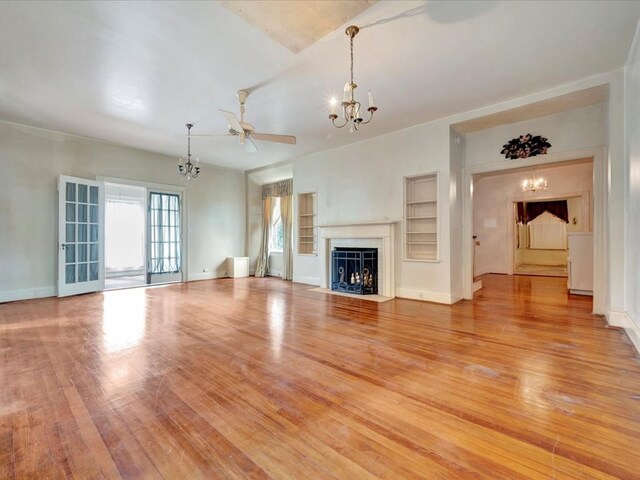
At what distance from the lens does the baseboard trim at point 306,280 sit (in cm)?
696

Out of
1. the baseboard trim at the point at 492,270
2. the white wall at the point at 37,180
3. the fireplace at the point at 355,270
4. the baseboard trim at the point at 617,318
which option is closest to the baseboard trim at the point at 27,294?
the white wall at the point at 37,180

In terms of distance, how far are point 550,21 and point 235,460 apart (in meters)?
4.17

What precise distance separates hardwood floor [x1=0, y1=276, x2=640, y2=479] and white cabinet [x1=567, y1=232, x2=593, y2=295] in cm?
186

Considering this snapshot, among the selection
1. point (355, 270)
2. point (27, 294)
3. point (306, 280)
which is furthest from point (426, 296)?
point (27, 294)

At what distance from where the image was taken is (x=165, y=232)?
7.30 meters

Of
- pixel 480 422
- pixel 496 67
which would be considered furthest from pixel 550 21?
pixel 480 422

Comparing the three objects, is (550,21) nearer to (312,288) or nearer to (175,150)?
(312,288)

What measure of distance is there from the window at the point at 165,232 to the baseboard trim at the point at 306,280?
300cm

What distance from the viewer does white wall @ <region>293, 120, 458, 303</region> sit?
4969 mm

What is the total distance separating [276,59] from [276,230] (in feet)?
19.8

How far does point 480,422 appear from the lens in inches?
69.8

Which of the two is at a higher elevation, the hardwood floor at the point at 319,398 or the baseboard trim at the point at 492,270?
the baseboard trim at the point at 492,270

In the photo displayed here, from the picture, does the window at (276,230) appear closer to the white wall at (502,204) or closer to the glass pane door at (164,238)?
the glass pane door at (164,238)

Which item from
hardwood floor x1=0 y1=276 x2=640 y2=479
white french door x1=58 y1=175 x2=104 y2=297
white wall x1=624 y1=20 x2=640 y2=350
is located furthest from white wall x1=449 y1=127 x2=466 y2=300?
white french door x1=58 y1=175 x2=104 y2=297
